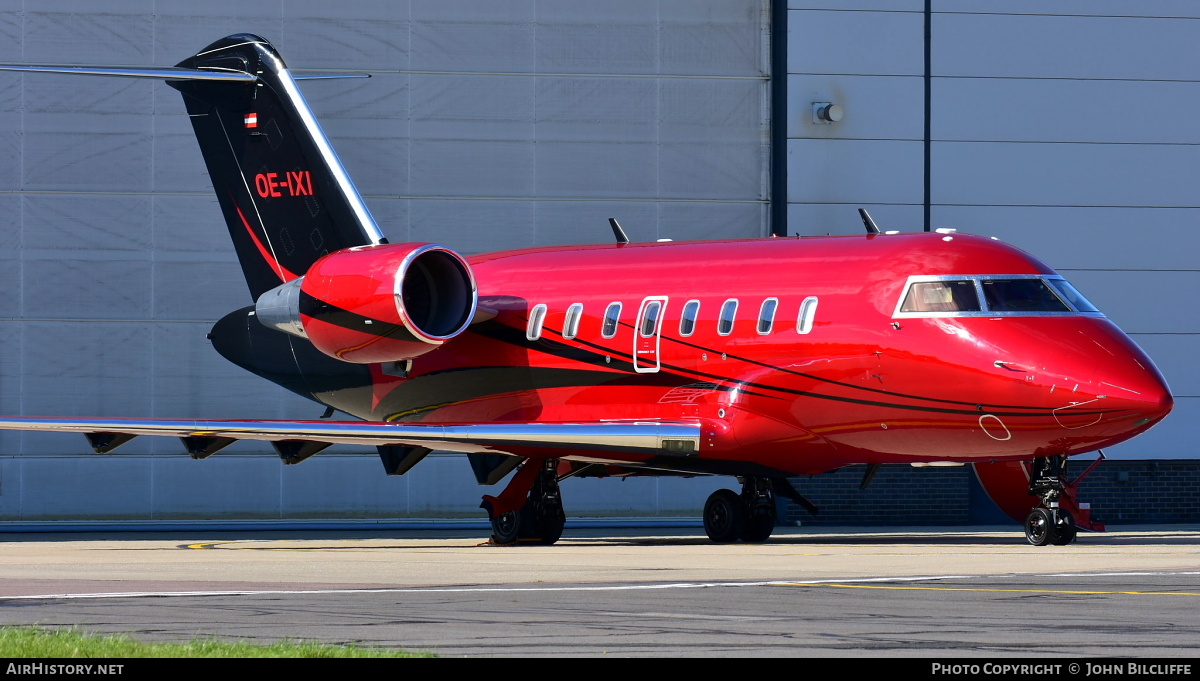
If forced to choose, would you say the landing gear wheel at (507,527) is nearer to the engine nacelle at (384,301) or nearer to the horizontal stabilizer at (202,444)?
the engine nacelle at (384,301)

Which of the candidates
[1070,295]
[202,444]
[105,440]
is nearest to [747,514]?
[1070,295]

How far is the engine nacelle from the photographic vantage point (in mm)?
21172

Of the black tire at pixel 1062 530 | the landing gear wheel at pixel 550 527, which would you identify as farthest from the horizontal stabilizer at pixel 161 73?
the black tire at pixel 1062 530

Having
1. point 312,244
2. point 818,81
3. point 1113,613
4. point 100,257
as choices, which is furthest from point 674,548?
point 100,257

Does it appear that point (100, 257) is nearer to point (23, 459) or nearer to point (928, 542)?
point (23, 459)

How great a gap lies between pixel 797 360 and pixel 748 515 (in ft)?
9.81

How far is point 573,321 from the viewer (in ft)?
74.0

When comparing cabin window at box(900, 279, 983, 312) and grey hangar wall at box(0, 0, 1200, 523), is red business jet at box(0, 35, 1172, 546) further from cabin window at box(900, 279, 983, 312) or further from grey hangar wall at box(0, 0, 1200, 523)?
grey hangar wall at box(0, 0, 1200, 523)

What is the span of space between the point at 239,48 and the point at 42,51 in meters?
7.69

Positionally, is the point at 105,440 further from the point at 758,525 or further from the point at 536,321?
the point at 758,525

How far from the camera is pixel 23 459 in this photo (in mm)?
31359

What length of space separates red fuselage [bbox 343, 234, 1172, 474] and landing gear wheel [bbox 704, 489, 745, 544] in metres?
1.28

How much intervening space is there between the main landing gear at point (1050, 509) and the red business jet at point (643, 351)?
3 centimetres

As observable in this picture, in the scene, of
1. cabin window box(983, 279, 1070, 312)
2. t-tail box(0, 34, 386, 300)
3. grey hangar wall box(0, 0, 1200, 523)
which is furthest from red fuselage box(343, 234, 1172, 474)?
grey hangar wall box(0, 0, 1200, 523)
